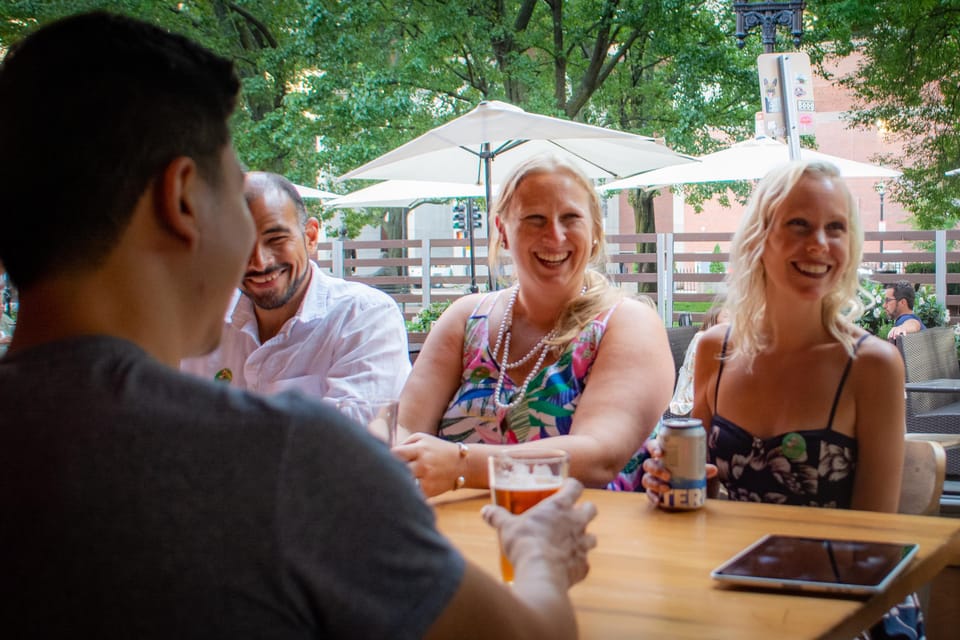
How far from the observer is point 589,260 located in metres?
2.53

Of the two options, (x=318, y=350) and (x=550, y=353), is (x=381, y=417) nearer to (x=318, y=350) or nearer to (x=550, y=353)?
(x=550, y=353)

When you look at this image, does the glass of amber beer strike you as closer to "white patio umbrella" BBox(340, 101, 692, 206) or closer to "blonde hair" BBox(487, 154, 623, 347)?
"blonde hair" BBox(487, 154, 623, 347)

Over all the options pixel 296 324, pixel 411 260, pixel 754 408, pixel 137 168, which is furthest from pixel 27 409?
pixel 411 260

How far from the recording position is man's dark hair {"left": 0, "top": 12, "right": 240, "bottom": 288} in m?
0.78

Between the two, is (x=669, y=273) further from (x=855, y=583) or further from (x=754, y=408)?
(x=855, y=583)

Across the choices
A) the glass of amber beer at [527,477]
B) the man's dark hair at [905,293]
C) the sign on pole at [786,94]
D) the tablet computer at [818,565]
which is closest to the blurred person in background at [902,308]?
the man's dark hair at [905,293]

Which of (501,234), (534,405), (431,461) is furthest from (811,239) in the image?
(431,461)

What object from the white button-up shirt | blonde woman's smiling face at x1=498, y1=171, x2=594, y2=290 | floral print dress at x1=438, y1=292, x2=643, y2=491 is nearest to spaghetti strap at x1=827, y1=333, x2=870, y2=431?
floral print dress at x1=438, y1=292, x2=643, y2=491

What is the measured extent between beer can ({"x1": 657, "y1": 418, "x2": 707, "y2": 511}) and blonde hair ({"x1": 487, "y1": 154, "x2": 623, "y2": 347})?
65 cm

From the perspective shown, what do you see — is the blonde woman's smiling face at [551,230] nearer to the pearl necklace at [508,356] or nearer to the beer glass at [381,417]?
the pearl necklace at [508,356]

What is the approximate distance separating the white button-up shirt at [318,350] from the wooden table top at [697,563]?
0.72 metres

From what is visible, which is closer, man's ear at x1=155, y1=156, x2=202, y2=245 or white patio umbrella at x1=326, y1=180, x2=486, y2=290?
man's ear at x1=155, y1=156, x2=202, y2=245

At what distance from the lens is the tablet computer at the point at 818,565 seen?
1.25m

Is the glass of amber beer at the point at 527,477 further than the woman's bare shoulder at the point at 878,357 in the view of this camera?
No
